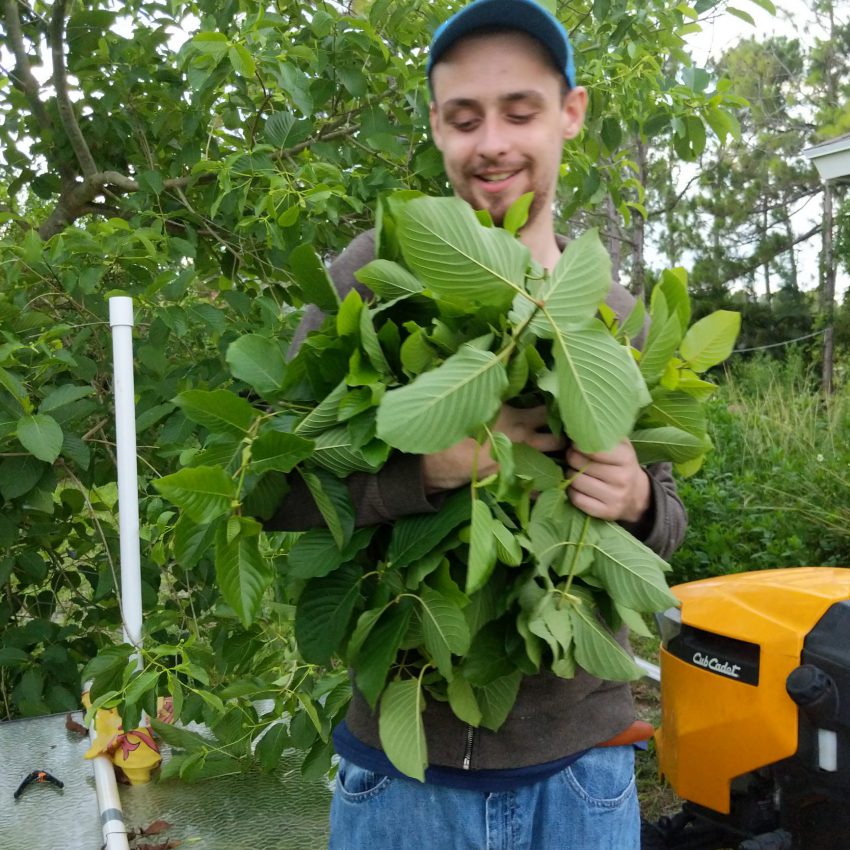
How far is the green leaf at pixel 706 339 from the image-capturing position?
1.05 m

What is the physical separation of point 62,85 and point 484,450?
222cm

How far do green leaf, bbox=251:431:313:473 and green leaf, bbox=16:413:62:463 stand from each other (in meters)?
1.05

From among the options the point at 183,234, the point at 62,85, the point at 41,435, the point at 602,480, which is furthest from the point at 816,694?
the point at 62,85

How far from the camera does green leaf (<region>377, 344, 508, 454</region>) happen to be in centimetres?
78

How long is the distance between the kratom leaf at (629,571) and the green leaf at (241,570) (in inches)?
14.5

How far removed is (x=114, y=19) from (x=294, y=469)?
2.18 m

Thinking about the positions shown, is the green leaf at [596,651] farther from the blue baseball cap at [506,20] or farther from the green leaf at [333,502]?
the blue baseball cap at [506,20]

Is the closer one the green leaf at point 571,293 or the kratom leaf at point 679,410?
the green leaf at point 571,293

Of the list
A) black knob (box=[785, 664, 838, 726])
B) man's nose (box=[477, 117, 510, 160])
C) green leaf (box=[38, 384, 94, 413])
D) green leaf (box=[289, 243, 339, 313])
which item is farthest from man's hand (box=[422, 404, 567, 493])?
green leaf (box=[38, 384, 94, 413])

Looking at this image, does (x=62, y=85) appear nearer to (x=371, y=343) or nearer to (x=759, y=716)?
(x=371, y=343)

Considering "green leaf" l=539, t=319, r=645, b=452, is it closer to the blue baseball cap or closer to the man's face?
the man's face

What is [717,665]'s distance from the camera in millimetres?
1600

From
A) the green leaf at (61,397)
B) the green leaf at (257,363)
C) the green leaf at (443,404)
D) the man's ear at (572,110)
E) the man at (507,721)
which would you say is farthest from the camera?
the green leaf at (61,397)

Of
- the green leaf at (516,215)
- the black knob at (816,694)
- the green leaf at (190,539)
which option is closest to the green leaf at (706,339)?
the green leaf at (516,215)
